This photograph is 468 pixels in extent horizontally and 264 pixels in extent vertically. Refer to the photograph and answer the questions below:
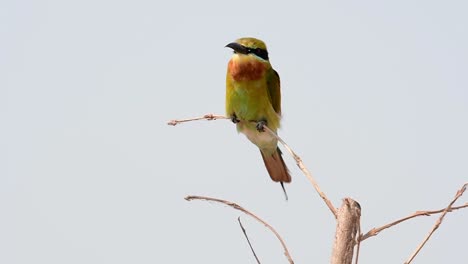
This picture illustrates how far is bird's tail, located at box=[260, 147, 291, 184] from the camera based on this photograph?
534 cm

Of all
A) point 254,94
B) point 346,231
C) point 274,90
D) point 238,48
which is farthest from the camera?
point 274,90

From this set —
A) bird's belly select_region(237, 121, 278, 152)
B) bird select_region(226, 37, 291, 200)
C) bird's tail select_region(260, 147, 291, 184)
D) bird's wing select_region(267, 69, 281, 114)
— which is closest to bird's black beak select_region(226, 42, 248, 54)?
bird select_region(226, 37, 291, 200)

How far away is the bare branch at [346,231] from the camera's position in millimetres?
1644

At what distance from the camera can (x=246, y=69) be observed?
17.1 feet

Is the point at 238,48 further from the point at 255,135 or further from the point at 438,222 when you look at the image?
the point at 438,222

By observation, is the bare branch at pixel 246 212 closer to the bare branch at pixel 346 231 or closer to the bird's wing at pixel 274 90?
the bare branch at pixel 346 231

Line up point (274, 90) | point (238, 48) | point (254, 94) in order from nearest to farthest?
point (238, 48) → point (254, 94) → point (274, 90)

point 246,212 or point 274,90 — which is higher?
point 246,212

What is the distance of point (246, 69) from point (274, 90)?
0.32 metres

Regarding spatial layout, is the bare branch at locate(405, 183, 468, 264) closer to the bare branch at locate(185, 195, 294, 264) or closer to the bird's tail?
the bare branch at locate(185, 195, 294, 264)

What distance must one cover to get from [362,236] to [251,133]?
3.64m

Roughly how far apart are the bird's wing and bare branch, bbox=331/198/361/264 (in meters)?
3.68

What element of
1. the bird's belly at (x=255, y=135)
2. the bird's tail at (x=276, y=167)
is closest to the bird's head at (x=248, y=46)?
the bird's belly at (x=255, y=135)

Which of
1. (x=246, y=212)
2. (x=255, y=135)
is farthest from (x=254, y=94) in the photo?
(x=246, y=212)
